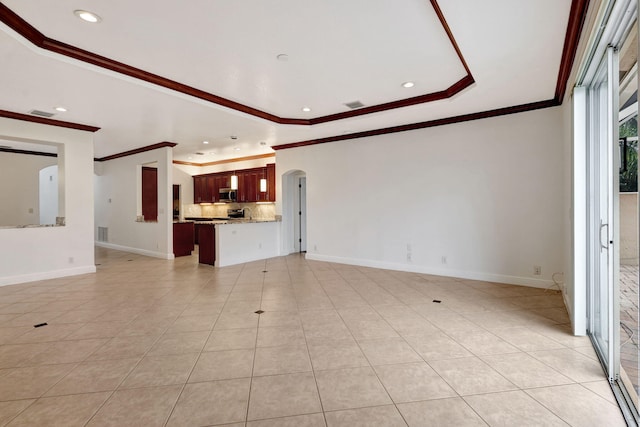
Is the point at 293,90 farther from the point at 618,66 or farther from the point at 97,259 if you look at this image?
the point at 97,259

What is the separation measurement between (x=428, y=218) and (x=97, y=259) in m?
7.49

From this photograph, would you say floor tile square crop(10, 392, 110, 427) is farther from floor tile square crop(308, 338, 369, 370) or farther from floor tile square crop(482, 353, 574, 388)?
floor tile square crop(482, 353, 574, 388)

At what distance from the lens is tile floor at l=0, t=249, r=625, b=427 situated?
6.15ft

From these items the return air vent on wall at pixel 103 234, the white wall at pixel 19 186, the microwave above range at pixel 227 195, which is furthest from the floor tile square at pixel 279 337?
the return air vent on wall at pixel 103 234

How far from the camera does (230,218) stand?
31.5 ft

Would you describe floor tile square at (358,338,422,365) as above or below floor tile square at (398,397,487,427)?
above

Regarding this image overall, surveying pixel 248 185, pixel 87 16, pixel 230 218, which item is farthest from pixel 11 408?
pixel 230 218

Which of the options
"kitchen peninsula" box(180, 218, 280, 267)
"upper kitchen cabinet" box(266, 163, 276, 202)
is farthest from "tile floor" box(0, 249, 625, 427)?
"upper kitchen cabinet" box(266, 163, 276, 202)

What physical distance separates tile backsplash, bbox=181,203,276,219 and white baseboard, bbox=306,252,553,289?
8.51ft

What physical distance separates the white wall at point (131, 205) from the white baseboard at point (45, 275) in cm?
169

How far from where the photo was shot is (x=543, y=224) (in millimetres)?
4500

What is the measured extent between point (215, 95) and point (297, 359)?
3685 millimetres

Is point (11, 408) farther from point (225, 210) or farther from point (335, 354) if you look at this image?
point (225, 210)

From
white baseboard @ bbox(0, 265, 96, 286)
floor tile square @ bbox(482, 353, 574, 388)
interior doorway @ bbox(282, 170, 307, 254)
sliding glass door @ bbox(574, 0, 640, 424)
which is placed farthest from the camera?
interior doorway @ bbox(282, 170, 307, 254)
